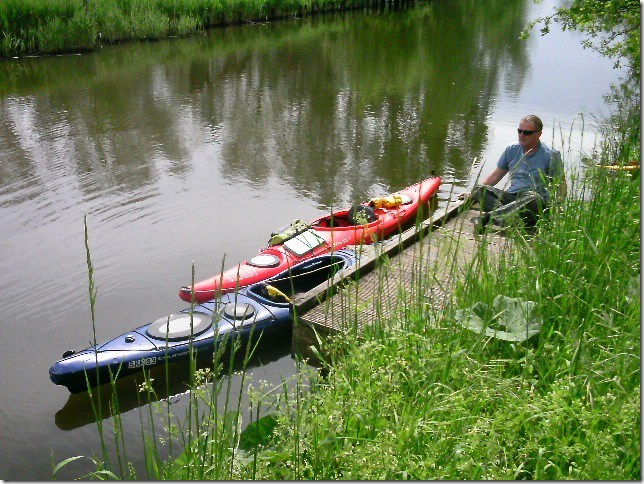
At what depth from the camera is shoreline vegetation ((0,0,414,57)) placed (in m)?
15.4

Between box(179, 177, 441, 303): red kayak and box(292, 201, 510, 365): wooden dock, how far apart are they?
38 centimetres

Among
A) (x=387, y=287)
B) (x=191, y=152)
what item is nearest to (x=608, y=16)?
(x=387, y=287)

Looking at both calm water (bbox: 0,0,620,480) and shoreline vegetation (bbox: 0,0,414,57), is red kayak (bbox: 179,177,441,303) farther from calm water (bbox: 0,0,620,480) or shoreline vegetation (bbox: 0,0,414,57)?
shoreline vegetation (bbox: 0,0,414,57)

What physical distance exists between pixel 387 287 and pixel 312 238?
8.97ft

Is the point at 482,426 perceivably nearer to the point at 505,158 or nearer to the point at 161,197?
the point at 505,158

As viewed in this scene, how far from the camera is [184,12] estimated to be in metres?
19.2

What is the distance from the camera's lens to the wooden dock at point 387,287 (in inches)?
113

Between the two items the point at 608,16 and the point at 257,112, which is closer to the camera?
the point at 608,16

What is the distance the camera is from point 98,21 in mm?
16953

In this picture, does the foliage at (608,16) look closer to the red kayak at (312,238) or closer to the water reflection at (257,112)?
the red kayak at (312,238)

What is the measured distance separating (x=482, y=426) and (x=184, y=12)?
19132 millimetres

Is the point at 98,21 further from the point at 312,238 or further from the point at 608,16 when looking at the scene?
the point at 608,16

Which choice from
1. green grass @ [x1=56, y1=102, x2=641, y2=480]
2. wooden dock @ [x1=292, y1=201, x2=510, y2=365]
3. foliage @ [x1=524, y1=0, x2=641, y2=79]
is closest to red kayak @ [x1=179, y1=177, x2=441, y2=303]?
wooden dock @ [x1=292, y1=201, x2=510, y2=365]

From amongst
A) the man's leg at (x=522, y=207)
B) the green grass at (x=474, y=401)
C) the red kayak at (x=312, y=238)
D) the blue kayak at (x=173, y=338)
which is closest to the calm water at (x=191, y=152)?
the blue kayak at (x=173, y=338)
